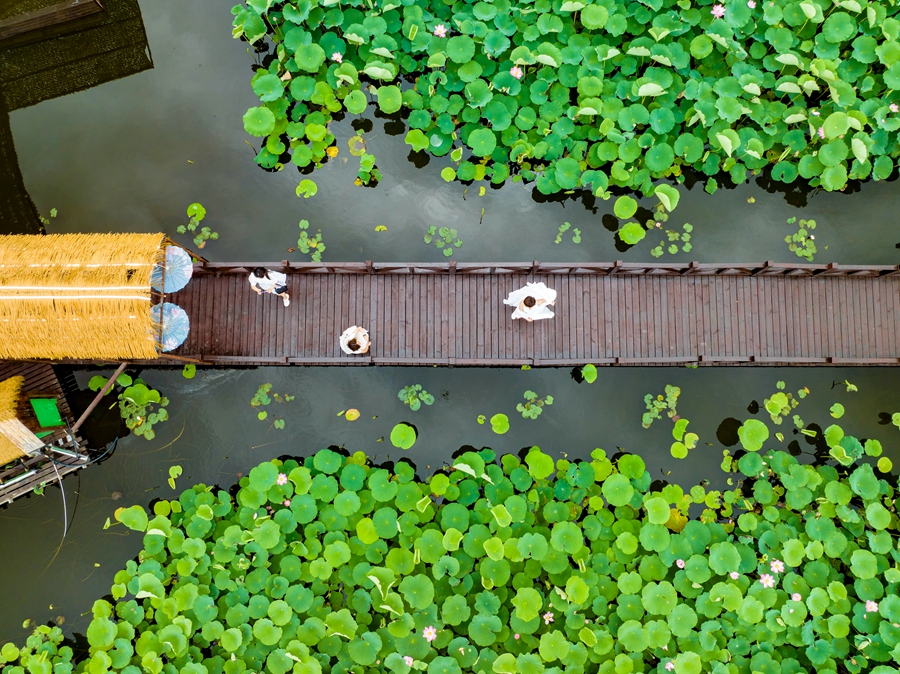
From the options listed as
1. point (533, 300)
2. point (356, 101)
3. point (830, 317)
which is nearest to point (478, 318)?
point (533, 300)

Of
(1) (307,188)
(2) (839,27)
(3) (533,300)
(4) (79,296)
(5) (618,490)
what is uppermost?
(2) (839,27)

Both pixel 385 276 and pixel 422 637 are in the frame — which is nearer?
pixel 422 637

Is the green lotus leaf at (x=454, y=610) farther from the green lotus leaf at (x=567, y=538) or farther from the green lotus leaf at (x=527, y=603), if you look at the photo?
the green lotus leaf at (x=567, y=538)

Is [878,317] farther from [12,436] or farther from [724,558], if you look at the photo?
[12,436]

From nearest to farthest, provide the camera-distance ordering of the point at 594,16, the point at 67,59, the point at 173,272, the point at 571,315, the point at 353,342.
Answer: the point at 173,272 < the point at 353,342 < the point at 594,16 < the point at 571,315 < the point at 67,59

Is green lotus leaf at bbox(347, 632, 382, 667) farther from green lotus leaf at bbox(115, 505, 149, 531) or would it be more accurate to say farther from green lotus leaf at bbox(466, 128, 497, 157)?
green lotus leaf at bbox(466, 128, 497, 157)

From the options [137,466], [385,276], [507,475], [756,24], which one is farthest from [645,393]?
[137,466]

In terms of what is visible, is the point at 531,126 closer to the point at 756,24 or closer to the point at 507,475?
the point at 756,24
